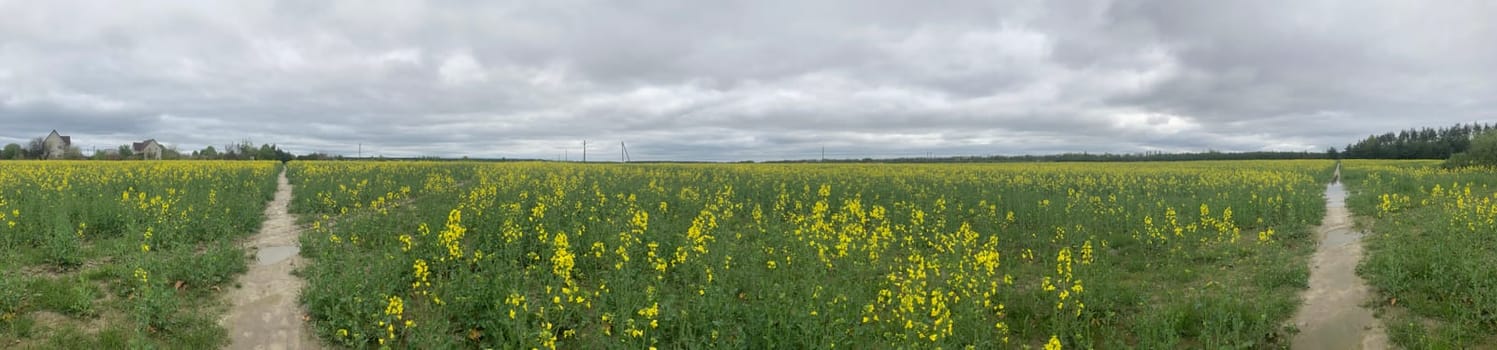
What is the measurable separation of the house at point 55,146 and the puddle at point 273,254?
76.2 metres

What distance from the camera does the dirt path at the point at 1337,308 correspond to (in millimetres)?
6320

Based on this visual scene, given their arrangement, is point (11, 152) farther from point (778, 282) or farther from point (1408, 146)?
point (1408, 146)

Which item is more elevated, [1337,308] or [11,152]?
[11,152]

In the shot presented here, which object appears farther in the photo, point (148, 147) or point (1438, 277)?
point (148, 147)

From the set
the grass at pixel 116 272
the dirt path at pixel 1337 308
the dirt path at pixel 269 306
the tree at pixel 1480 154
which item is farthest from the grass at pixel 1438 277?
the tree at pixel 1480 154

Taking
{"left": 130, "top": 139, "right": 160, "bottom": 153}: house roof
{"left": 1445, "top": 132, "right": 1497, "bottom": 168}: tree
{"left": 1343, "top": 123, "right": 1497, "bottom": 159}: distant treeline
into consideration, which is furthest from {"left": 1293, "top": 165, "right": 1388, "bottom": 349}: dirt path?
{"left": 130, "top": 139, "right": 160, "bottom": 153}: house roof

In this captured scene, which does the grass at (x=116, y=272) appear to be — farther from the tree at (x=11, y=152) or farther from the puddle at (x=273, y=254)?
the tree at (x=11, y=152)

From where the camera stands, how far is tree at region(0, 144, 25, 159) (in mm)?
58594

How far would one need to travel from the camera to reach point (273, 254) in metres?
9.12

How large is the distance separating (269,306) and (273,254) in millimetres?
2857

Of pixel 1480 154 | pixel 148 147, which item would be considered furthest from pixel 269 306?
pixel 148 147

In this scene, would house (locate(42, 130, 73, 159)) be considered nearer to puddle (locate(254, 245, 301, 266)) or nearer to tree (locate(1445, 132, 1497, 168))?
puddle (locate(254, 245, 301, 266))

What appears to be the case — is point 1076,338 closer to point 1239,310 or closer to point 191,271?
point 1239,310

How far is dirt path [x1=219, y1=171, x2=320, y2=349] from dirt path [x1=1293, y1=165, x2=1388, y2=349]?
32.9 ft
